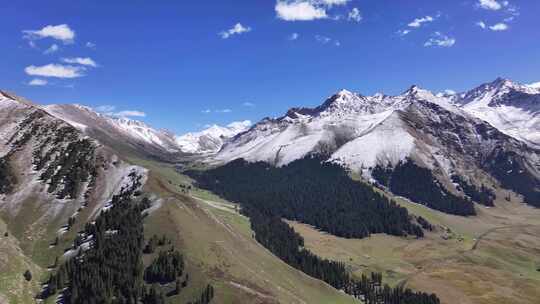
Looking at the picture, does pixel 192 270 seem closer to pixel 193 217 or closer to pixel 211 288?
pixel 211 288

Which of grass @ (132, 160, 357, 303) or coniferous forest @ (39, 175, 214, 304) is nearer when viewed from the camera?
coniferous forest @ (39, 175, 214, 304)

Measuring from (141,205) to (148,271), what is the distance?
45.8 metres

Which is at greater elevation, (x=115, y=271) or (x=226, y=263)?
(x=226, y=263)

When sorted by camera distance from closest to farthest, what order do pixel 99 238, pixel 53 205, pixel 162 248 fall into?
1. pixel 162 248
2. pixel 99 238
3. pixel 53 205

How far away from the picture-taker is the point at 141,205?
184875 mm

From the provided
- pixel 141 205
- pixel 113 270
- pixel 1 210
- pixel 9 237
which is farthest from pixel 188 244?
pixel 1 210

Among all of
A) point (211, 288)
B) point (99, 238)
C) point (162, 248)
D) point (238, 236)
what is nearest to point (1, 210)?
point (99, 238)

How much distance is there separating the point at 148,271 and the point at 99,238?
30936 millimetres

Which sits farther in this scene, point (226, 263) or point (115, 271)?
point (226, 263)

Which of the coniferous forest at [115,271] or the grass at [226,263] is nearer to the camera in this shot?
the coniferous forest at [115,271]

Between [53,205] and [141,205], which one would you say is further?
[53,205]

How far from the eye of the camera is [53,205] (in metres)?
197

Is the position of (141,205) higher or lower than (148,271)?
higher

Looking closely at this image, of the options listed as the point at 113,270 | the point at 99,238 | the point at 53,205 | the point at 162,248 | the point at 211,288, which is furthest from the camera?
the point at 53,205
